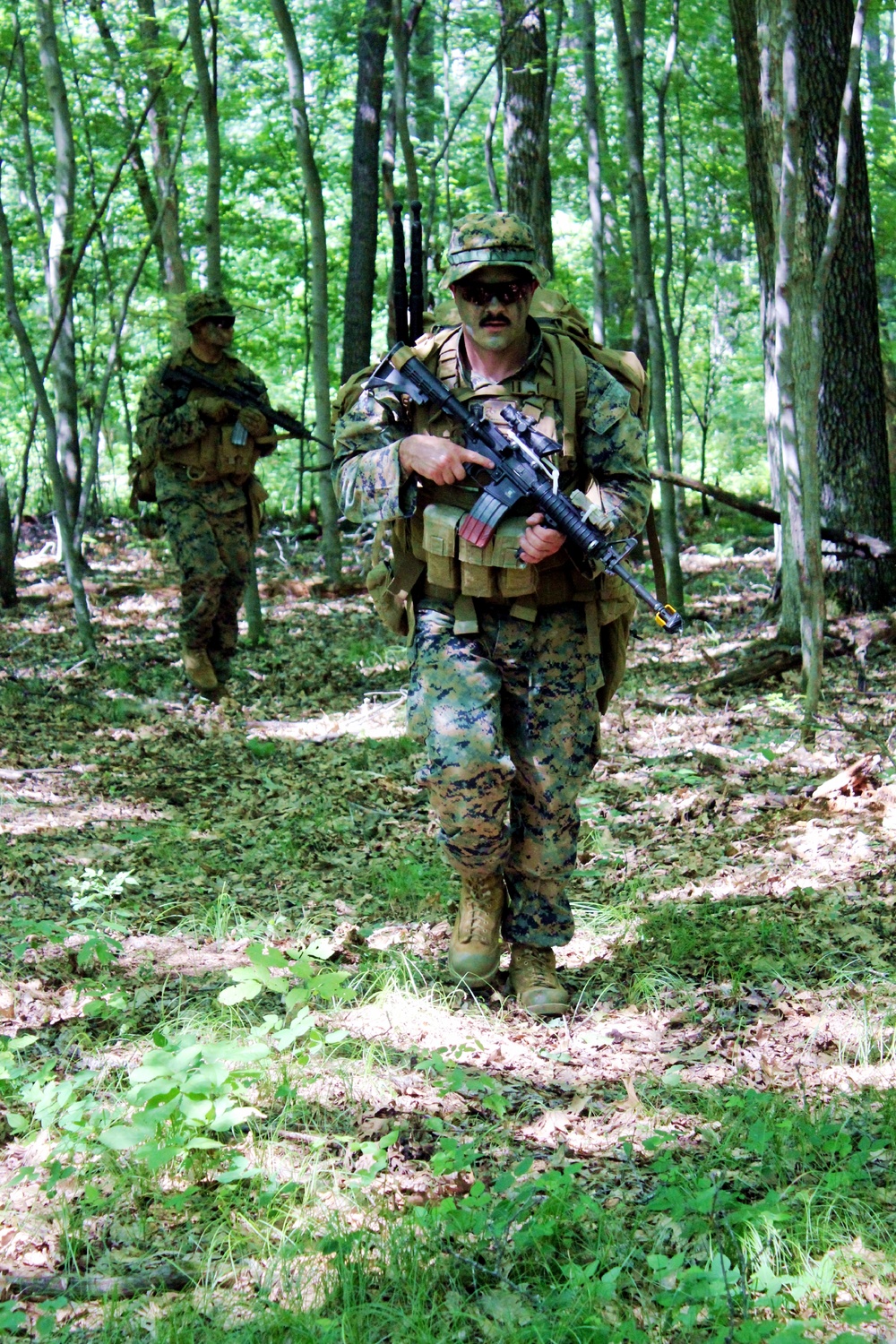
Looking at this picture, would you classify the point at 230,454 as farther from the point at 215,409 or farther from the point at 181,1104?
the point at 181,1104

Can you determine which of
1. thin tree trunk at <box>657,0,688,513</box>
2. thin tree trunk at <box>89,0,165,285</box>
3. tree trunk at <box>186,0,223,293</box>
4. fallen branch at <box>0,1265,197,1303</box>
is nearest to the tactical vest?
fallen branch at <box>0,1265,197,1303</box>

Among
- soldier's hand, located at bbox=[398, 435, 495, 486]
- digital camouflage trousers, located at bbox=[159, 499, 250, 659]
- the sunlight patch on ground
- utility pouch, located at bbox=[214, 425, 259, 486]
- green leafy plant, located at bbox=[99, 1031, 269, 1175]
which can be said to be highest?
utility pouch, located at bbox=[214, 425, 259, 486]

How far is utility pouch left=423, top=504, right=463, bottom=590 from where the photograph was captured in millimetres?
3842

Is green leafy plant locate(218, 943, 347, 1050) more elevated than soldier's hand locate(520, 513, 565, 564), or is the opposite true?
soldier's hand locate(520, 513, 565, 564)

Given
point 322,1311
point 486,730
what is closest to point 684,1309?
point 322,1311

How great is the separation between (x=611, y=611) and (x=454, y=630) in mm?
501

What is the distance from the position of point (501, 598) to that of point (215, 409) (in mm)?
5402

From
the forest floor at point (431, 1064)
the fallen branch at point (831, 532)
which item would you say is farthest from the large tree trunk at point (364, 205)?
the forest floor at point (431, 1064)

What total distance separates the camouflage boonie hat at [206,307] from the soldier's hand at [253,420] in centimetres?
64

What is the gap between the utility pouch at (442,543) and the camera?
384cm

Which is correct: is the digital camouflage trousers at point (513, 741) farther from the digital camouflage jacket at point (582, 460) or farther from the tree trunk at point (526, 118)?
the tree trunk at point (526, 118)

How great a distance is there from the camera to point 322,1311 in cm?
A: 240

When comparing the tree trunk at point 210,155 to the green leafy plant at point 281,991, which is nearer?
the green leafy plant at point 281,991

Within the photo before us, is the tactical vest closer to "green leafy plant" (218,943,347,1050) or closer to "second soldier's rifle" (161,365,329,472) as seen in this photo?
"green leafy plant" (218,943,347,1050)
